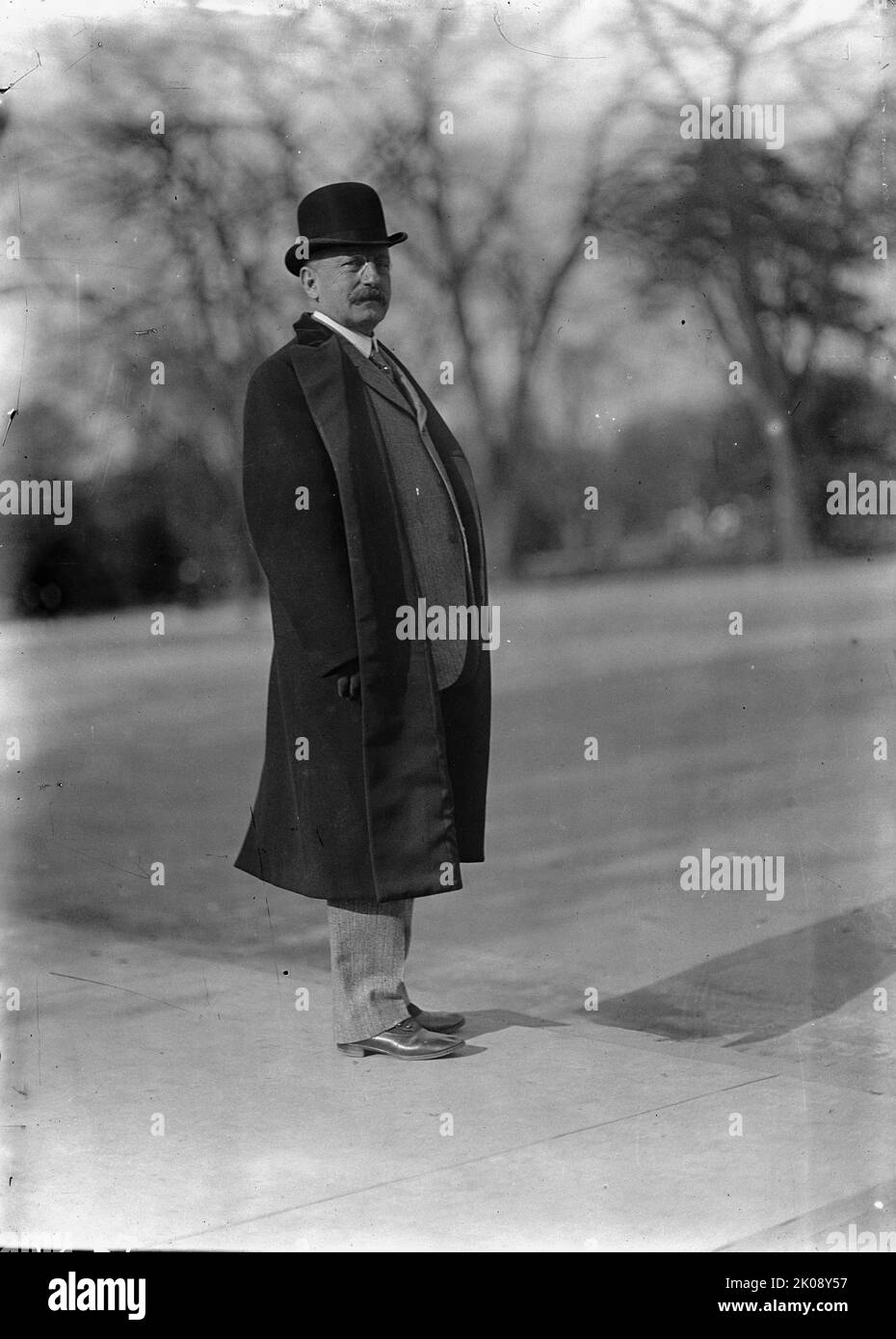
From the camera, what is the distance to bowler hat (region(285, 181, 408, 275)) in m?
4.09

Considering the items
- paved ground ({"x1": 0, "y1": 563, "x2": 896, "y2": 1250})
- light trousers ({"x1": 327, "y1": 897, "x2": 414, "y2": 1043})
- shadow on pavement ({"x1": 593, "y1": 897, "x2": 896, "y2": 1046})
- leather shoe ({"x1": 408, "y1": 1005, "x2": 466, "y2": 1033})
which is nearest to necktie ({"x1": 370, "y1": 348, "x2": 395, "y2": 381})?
paved ground ({"x1": 0, "y1": 563, "x2": 896, "y2": 1250})

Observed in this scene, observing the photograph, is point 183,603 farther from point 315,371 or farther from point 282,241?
point 282,241

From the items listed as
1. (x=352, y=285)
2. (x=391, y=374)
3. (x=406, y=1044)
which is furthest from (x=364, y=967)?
(x=352, y=285)

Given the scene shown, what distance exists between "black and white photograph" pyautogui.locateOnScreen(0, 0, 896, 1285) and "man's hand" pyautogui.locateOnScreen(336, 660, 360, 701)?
14 millimetres

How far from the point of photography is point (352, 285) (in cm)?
419

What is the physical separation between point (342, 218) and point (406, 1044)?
6.46 feet

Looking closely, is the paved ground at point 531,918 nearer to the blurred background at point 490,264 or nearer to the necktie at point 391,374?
the blurred background at point 490,264

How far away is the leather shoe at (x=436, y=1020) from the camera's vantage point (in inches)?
171

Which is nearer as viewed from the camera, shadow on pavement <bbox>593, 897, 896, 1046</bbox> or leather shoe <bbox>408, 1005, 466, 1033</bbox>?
leather shoe <bbox>408, 1005, 466, 1033</bbox>

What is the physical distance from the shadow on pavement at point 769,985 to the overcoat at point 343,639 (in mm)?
714

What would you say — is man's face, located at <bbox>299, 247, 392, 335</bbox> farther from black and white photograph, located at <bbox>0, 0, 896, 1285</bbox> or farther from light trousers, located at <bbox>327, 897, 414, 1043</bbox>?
light trousers, located at <bbox>327, 897, 414, 1043</bbox>

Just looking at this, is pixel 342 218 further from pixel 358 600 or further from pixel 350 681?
pixel 350 681


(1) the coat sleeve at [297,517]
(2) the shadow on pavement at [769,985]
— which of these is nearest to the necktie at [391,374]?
(1) the coat sleeve at [297,517]

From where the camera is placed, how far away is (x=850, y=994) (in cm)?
456
